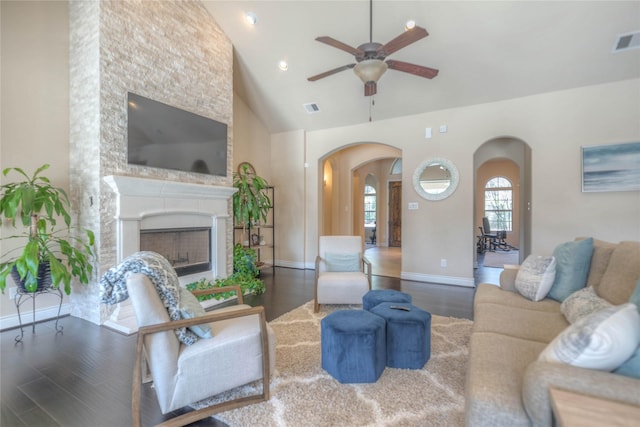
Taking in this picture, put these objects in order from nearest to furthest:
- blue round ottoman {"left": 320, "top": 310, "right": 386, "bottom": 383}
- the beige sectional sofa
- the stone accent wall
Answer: the beige sectional sofa, blue round ottoman {"left": 320, "top": 310, "right": 386, "bottom": 383}, the stone accent wall

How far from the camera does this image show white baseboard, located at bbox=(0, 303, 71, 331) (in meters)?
3.07

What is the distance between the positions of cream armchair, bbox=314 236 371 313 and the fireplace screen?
5.76ft

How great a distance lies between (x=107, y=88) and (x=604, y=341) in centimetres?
445

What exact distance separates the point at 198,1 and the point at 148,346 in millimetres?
4798

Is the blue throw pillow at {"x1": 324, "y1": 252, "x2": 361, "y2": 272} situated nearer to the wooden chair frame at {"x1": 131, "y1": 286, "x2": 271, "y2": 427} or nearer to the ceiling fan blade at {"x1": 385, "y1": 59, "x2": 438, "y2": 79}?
the wooden chair frame at {"x1": 131, "y1": 286, "x2": 271, "y2": 427}

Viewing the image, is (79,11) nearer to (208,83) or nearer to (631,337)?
(208,83)

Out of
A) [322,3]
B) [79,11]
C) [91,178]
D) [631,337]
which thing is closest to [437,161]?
[322,3]

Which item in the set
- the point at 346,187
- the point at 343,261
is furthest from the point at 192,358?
the point at 346,187

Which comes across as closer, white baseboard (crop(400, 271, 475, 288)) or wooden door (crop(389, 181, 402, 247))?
white baseboard (crop(400, 271, 475, 288))

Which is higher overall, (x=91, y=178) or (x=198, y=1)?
(x=198, y=1)

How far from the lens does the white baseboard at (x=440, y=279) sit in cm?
477

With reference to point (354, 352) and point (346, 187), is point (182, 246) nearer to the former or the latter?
point (354, 352)

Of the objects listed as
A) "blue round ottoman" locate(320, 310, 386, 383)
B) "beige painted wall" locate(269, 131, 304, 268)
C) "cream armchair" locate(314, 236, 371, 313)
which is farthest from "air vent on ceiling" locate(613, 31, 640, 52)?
"beige painted wall" locate(269, 131, 304, 268)

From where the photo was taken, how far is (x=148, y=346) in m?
1.63
